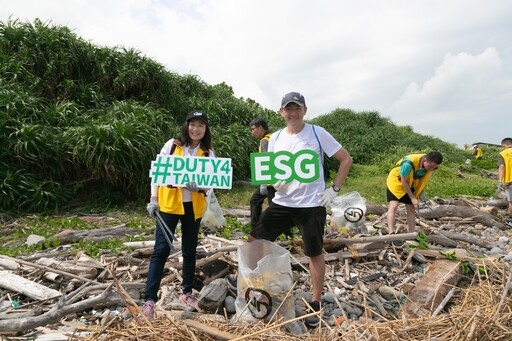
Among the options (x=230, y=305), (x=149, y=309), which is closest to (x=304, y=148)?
(x=230, y=305)

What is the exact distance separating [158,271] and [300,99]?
1.92m

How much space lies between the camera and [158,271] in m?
3.23

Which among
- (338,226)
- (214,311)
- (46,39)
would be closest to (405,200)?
(338,226)

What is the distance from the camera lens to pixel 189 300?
342 centimetres

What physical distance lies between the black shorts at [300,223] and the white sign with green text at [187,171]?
1.76 ft

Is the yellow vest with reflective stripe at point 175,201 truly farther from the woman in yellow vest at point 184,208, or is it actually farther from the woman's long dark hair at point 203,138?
the woman's long dark hair at point 203,138

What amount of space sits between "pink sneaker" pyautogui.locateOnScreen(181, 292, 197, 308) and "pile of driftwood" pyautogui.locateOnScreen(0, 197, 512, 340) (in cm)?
9

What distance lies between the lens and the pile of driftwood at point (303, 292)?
2189 mm

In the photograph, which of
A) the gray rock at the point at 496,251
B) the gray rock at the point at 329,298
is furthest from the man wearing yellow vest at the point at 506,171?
the gray rock at the point at 329,298

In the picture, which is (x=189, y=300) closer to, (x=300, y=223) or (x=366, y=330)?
(x=300, y=223)

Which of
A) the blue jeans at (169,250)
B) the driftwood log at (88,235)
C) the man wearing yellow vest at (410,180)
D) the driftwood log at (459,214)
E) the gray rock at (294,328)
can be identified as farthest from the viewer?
the driftwood log at (459,214)

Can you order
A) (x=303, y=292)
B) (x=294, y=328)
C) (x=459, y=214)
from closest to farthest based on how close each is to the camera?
(x=294, y=328)
(x=303, y=292)
(x=459, y=214)

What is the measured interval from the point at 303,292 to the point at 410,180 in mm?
2745

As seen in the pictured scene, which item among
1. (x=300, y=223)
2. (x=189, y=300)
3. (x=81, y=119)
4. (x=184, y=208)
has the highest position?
(x=81, y=119)
